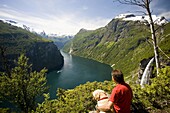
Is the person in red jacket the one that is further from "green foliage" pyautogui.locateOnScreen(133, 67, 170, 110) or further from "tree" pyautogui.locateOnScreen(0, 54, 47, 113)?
"tree" pyautogui.locateOnScreen(0, 54, 47, 113)

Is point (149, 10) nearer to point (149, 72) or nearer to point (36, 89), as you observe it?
point (36, 89)

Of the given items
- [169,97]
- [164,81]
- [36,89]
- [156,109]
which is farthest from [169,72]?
[36,89]

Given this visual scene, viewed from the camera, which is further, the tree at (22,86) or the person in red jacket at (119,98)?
the tree at (22,86)

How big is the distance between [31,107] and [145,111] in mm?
17501

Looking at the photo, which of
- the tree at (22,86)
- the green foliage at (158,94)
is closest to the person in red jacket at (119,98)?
the green foliage at (158,94)

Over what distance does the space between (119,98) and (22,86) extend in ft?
65.6

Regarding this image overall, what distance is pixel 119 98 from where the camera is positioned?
19.1 feet

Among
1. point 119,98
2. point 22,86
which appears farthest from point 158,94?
point 22,86

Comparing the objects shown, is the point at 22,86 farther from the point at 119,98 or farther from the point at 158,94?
the point at 119,98

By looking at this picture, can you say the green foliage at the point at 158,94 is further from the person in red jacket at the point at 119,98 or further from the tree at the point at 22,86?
the tree at the point at 22,86

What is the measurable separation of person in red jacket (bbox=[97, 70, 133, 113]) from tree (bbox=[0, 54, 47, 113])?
18.8 m

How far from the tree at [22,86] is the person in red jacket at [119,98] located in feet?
61.7

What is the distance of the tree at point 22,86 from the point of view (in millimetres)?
22141

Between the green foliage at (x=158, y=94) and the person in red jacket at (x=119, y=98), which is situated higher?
the person in red jacket at (x=119, y=98)
